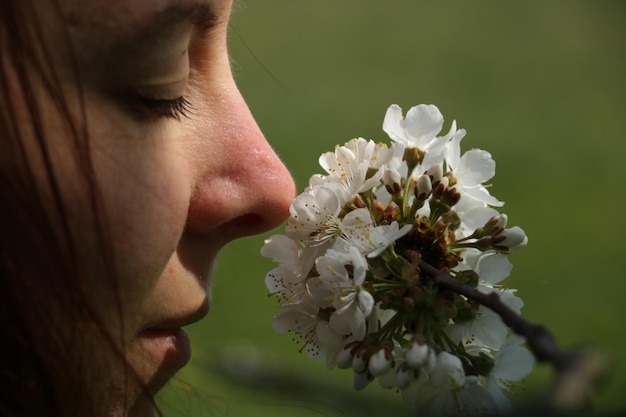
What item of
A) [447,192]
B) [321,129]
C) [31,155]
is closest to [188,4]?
[31,155]

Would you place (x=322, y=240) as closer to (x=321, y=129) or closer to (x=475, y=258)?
(x=475, y=258)

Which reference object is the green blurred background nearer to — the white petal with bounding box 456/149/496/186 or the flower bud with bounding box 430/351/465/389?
the white petal with bounding box 456/149/496/186

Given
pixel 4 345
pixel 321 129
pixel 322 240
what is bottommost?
pixel 321 129

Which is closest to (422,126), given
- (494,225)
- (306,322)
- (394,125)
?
(394,125)

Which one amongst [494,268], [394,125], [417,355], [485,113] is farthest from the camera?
[485,113]

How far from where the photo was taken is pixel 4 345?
36.0 inches

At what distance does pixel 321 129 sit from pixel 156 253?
6316 mm

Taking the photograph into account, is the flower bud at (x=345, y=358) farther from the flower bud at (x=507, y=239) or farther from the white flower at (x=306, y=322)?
the flower bud at (x=507, y=239)

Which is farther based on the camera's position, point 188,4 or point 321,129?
point 321,129

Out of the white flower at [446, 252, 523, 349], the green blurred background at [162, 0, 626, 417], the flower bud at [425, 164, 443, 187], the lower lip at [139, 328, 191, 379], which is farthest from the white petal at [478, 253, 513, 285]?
the green blurred background at [162, 0, 626, 417]

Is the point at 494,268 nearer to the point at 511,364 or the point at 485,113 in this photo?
the point at 511,364

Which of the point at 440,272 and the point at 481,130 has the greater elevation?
the point at 440,272

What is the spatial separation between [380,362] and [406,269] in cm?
10

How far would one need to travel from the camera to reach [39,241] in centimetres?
88
